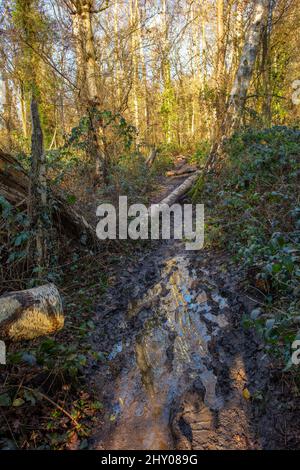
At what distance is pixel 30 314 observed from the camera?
2893mm

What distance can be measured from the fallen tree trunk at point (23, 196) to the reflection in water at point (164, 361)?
4.87 feet

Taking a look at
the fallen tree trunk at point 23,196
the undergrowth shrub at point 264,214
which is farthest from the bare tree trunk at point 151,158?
the fallen tree trunk at point 23,196

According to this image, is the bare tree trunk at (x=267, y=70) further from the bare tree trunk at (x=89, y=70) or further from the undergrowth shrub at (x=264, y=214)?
the bare tree trunk at (x=89, y=70)

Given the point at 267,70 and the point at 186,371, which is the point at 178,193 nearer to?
the point at 267,70

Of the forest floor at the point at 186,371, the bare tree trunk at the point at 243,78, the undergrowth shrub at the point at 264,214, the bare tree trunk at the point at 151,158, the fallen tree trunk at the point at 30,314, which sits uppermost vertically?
the bare tree trunk at the point at 243,78

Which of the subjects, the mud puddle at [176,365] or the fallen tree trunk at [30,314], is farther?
the fallen tree trunk at [30,314]

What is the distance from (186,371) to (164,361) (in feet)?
0.82

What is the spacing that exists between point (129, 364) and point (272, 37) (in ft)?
31.7

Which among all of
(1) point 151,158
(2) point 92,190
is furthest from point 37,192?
(1) point 151,158

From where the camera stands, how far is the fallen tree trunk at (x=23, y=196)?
393 centimetres

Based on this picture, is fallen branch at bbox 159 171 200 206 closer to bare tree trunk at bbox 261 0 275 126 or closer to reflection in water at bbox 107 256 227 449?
bare tree trunk at bbox 261 0 275 126
